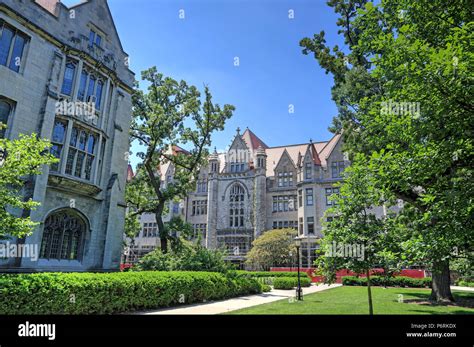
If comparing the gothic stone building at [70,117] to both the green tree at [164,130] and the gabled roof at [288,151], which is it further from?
the gabled roof at [288,151]

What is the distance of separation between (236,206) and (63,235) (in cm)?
3214

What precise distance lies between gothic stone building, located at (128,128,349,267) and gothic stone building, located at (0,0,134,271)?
27795mm

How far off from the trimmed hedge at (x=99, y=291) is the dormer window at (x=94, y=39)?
1380 centimetres

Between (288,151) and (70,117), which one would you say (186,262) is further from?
(288,151)

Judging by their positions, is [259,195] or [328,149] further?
[328,149]

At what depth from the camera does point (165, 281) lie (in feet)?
42.5

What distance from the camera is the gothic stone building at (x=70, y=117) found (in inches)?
559

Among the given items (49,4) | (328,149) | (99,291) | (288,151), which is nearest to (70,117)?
(49,4)

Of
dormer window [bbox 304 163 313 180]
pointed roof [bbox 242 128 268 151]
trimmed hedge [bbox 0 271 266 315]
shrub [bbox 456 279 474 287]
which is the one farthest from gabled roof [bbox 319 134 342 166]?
trimmed hedge [bbox 0 271 266 315]

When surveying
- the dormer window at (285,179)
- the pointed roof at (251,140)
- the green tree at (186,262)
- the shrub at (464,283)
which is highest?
the pointed roof at (251,140)

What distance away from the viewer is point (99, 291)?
10.2 meters

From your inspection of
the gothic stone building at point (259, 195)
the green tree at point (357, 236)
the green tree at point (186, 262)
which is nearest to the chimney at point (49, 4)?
the green tree at point (186, 262)

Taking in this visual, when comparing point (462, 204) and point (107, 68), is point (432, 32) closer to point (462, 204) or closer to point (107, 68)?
point (462, 204)
